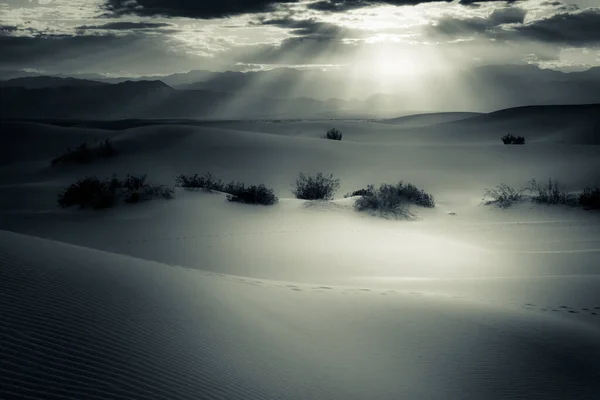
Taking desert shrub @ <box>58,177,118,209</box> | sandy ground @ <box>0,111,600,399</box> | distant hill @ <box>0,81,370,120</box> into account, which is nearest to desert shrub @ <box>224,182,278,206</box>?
sandy ground @ <box>0,111,600,399</box>

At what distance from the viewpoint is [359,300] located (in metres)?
7.37

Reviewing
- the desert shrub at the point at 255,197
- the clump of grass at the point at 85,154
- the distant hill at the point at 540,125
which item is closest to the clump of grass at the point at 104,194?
the desert shrub at the point at 255,197

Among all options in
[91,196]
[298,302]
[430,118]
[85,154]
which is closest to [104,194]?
[91,196]

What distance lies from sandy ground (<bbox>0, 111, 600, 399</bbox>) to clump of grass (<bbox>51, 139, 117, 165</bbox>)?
12.4 meters

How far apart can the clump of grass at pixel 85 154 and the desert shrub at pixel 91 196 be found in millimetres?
14705

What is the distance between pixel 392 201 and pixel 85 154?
2026cm

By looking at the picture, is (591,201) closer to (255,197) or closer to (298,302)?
(255,197)

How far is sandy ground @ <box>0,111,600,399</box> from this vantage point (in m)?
4.02

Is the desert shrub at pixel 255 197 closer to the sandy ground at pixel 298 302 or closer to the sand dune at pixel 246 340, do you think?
the sandy ground at pixel 298 302

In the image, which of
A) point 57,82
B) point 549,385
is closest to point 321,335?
point 549,385

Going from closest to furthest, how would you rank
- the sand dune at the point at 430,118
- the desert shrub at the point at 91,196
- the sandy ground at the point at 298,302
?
the sandy ground at the point at 298,302
the desert shrub at the point at 91,196
the sand dune at the point at 430,118

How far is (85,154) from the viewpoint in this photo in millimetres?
30656

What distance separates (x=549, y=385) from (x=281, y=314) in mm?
2688

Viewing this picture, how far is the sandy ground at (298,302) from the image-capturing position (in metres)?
4.02
